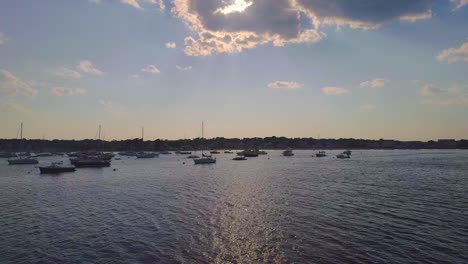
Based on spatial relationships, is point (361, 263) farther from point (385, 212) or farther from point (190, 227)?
point (385, 212)

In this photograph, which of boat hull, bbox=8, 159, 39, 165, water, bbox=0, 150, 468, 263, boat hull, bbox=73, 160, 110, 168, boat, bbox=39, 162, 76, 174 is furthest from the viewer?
boat hull, bbox=8, 159, 39, 165

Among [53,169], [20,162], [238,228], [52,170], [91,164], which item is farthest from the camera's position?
[20,162]

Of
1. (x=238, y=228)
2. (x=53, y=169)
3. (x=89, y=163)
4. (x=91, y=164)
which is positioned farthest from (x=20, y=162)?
(x=238, y=228)

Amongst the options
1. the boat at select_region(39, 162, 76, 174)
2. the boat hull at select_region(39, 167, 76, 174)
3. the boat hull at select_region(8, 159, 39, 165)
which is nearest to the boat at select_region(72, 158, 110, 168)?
the boat at select_region(39, 162, 76, 174)

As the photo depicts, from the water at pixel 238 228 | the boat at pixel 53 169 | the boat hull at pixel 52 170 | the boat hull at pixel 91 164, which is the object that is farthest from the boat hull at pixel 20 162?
the water at pixel 238 228

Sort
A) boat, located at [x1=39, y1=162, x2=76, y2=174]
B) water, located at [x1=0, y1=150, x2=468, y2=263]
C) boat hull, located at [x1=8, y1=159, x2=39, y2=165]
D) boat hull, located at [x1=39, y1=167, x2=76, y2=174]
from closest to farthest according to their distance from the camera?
water, located at [x1=0, y1=150, x2=468, y2=263] → boat hull, located at [x1=39, y1=167, x2=76, y2=174] → boat, located at [x1=39, y1=162, x2=76, y2=174] → boat hull, located at [x1=8, y1=159, x2=39, y2=165]

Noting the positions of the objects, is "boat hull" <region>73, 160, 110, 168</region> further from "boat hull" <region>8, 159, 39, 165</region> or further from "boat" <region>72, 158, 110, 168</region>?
"boat hull" <region>8, 159, 39, 165</region>

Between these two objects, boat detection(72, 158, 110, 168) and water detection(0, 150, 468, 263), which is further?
boat detection(72, 158, 110, 168)

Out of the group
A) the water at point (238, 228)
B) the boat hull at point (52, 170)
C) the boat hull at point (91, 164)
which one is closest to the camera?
the water at point (238, 228)

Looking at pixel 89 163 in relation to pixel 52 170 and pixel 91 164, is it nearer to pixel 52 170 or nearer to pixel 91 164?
pixel 91 164

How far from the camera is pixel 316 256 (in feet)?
72.2

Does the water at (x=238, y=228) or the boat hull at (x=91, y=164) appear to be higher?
the boat hull at (x=91, y=164)

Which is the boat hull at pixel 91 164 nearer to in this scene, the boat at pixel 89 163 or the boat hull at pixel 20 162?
the boat at pixel 89 163

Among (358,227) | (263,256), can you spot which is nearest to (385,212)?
(358,227)
